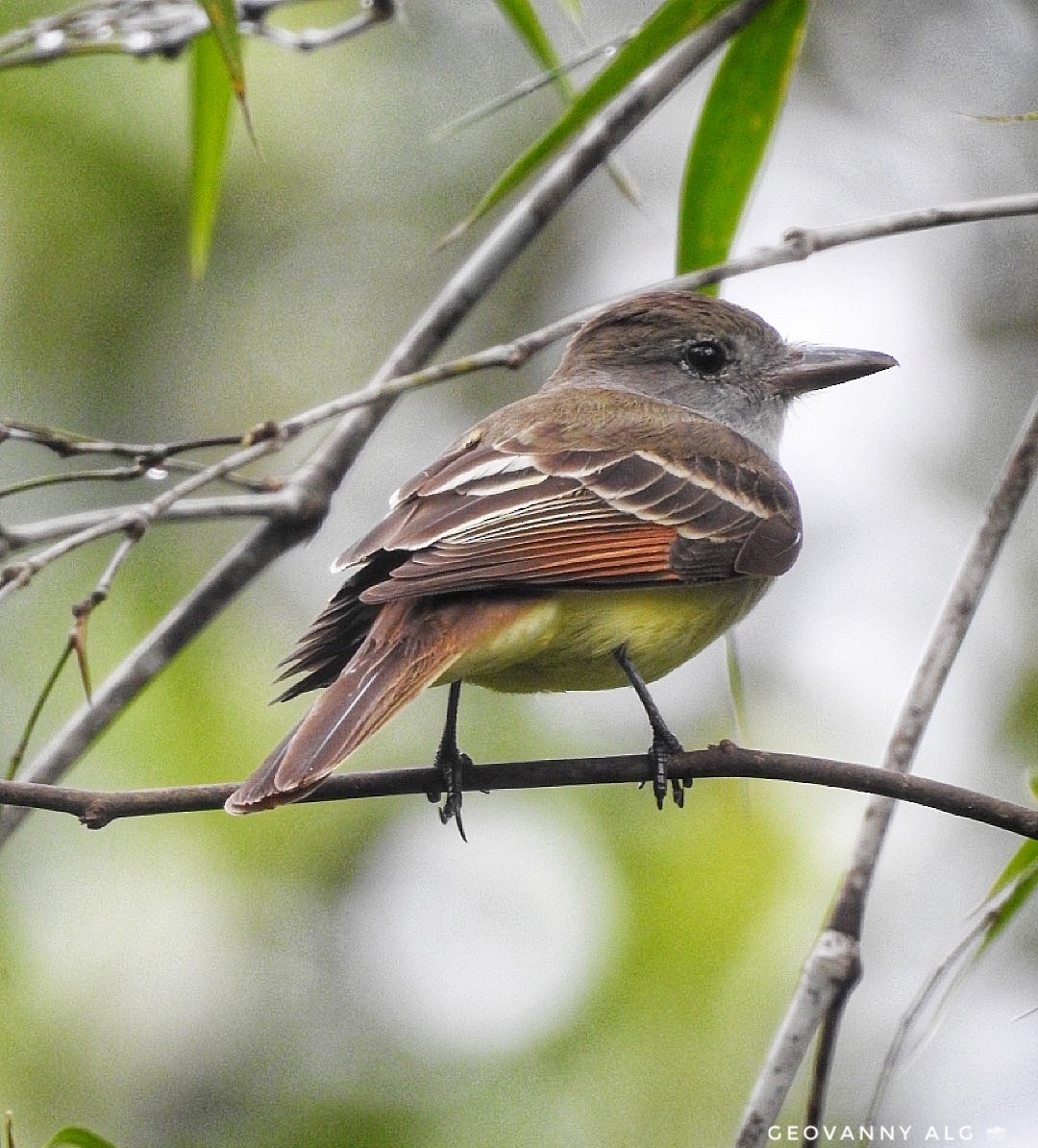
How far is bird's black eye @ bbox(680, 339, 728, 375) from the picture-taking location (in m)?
4.71

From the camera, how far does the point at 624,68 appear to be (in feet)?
11.6

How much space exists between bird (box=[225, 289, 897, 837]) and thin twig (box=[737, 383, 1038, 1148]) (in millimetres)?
399

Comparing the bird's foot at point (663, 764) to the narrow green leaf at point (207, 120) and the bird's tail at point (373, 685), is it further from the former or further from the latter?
the narrow green leaf at point (207, 120)

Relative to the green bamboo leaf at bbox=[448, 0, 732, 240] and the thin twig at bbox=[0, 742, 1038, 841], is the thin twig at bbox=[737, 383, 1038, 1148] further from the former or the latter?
the green bamboo leaf at bbox=[448, 0, 732, 240]

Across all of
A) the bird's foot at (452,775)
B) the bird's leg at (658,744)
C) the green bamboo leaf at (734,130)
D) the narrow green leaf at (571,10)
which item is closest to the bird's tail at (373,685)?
the bird's foot at (452,775)

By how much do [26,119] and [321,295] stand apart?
2005mm

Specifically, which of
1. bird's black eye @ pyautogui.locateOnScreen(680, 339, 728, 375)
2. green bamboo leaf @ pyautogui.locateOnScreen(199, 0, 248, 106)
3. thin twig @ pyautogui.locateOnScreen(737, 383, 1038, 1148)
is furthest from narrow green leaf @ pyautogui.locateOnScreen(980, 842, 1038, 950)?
green bamboo leaf @ pyautogui.locateOnScreen(199, 0, 248, 106)

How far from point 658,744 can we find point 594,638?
317mm

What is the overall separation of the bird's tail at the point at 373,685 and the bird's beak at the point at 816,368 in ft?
5.31

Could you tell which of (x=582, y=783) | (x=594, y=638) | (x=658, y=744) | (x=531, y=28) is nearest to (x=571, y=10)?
(x=531, y=28)

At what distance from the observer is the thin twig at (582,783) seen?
7.63ft

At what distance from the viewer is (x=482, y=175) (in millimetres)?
8734

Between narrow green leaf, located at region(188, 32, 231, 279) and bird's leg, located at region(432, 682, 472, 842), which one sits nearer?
bird's leg, located at region(432, 682, 472, 842)

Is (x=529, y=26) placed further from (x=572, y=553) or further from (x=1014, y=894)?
(x=1014, y=894)
